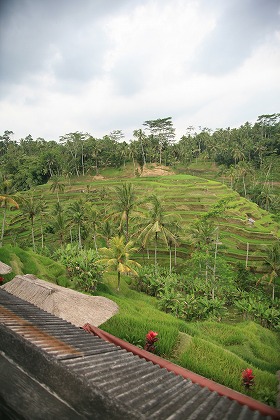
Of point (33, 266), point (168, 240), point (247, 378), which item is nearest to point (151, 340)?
point (247, 378)

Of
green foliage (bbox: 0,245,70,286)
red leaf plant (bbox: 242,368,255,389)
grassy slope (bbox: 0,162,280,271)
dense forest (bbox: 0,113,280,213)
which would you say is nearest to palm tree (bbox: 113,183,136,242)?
grassy slope (bbox: 0,162,280,271)

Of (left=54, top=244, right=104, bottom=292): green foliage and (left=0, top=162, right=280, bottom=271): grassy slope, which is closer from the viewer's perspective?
(left=54, top=244, right=104, bottom=292): green foliage

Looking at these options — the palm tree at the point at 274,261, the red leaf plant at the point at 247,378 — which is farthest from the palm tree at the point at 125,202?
the red leaf plant at the point at 247,378

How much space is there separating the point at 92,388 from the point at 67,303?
7668 mm

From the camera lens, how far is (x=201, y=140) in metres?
85.7

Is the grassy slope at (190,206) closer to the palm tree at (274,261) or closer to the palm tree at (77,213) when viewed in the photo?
the palm tree at (77,213)

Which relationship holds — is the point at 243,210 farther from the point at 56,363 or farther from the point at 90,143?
the point at 56,363

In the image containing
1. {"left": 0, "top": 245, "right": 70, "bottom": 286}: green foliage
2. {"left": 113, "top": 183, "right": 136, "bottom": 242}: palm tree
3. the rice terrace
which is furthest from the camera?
{"left": 113, "top": 183, "right": 136, "bottom": 242}: palm tree

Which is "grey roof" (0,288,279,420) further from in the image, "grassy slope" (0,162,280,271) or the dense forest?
the dense forest

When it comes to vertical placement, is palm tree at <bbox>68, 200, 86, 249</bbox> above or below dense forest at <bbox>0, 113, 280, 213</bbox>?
below

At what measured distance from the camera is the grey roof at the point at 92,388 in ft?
7.95

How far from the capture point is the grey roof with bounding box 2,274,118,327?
9320 millimetres

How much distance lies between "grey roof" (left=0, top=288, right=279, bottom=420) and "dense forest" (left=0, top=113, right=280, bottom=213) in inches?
1990

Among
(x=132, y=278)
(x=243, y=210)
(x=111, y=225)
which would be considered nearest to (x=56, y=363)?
(x=132, y=278)
